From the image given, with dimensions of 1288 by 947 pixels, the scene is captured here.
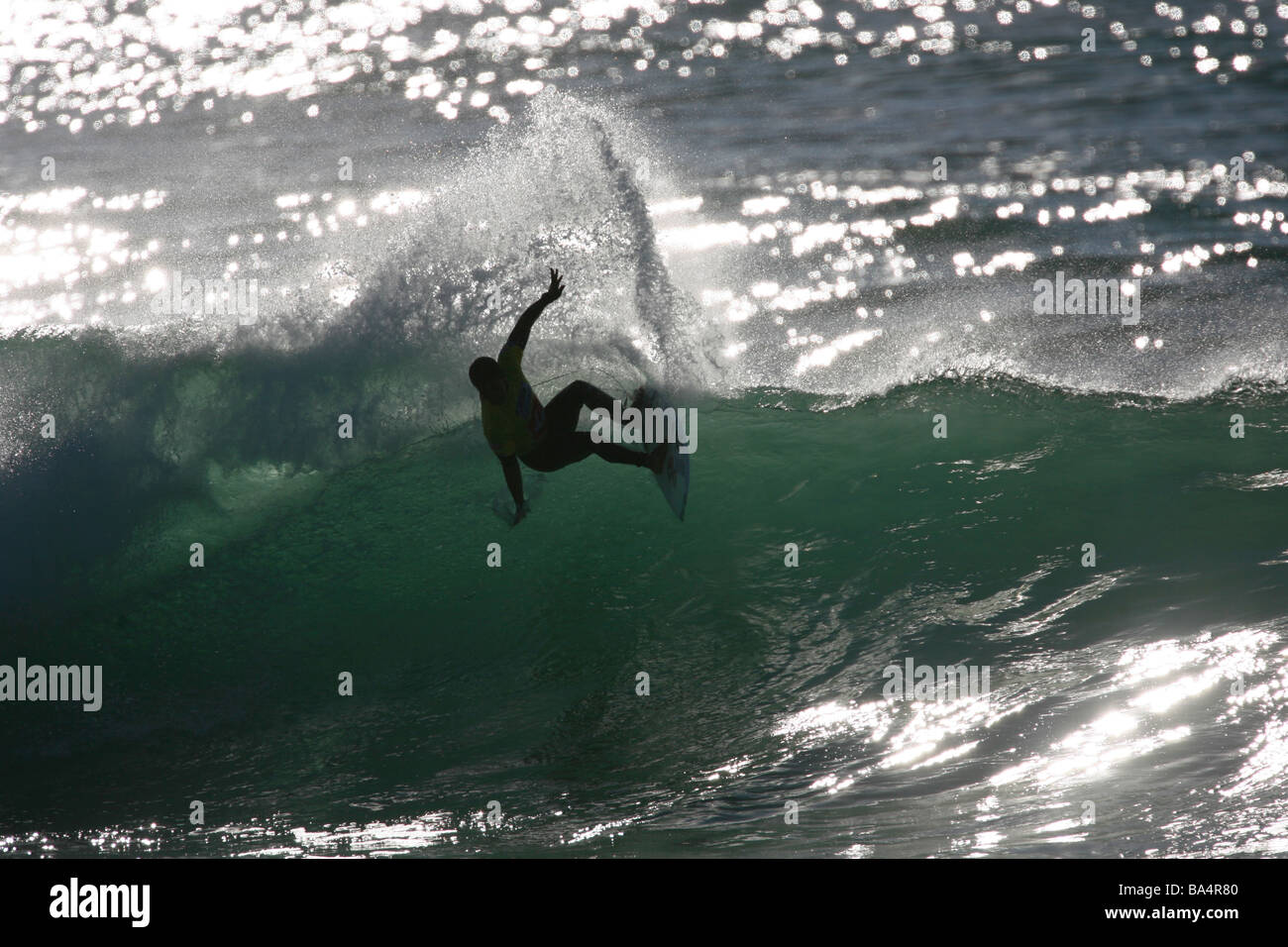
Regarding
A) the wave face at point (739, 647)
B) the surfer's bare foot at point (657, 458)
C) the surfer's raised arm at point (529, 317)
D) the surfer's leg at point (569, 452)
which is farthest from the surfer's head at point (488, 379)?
the wave face at point (739, 647)

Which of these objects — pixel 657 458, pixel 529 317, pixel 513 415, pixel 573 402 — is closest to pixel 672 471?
pixel 657 458

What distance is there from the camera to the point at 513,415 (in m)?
6.36

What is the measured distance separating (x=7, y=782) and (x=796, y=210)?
9387 millimetres

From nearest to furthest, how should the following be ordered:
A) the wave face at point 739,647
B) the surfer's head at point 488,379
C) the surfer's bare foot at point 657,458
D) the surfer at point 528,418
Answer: the wave face at point 739,647, the surfer's head at point 488,379, the surfer at point 528,418, the surfer's bare foot at point 657,458

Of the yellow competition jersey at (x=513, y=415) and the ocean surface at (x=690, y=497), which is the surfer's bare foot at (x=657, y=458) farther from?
the yellow competition jersey at (x=513, y=415)

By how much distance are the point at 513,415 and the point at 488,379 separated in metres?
0.35

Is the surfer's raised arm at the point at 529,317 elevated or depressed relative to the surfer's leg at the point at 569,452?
elevated

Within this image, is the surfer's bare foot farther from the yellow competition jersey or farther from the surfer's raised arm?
the surfer's raised arm

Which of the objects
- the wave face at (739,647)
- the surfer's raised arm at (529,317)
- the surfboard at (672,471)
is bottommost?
the wave face at (739,647)

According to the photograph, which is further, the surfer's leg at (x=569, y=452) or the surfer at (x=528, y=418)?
the surfer's leg at (x=569, y=452)

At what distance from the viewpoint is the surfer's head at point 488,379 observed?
6.00m

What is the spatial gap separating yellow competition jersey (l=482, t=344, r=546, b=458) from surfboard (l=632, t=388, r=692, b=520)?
122 cm

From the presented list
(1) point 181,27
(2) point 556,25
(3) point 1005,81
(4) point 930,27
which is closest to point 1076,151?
(3) point 1005,81

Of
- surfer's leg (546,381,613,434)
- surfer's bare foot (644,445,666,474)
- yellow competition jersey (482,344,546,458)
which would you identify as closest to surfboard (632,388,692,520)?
surfer's bare foot (644,445,666,474)
